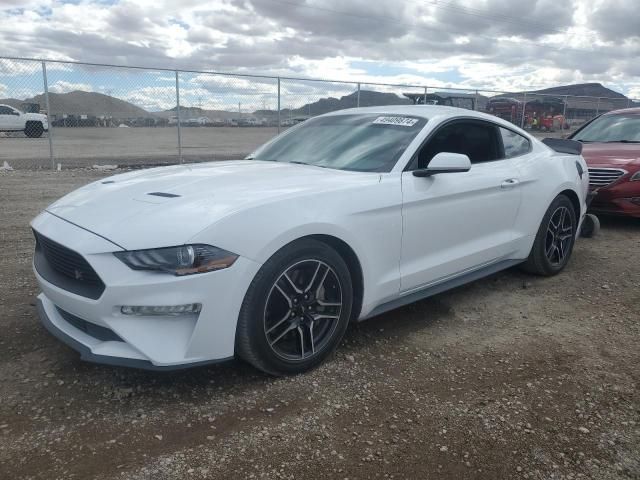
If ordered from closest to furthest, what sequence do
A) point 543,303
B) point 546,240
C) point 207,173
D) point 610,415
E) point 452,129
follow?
point 610,415
point 207,173
point 452,129
point 543,303
point 546,240

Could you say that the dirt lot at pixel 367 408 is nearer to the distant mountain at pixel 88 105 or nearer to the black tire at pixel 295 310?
the black tire at pixel 295 310

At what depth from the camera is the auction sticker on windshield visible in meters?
3.83

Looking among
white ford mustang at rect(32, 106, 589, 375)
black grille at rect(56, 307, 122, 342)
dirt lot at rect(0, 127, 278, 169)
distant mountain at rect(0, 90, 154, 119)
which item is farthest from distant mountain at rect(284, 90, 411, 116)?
black grille at rect(56, 307, 122, 342)

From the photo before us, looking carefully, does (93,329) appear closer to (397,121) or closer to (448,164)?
(448,164)

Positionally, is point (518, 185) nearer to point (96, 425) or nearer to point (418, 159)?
point (418, 159)

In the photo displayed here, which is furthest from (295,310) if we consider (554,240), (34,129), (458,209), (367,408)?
(34,129)

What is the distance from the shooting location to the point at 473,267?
13.3 ft

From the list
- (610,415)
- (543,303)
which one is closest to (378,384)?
(610,415)

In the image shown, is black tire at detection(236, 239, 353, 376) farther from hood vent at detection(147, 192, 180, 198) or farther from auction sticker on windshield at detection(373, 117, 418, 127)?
auction sticker on windshield at detection(373, 117, 418, 127)

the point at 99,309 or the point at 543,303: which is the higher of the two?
the point at 99,309

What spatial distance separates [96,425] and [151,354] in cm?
44

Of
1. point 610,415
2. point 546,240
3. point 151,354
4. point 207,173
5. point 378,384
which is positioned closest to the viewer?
point 151,354

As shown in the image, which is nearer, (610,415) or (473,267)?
(610,415)

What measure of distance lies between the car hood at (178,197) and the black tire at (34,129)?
1358 cm
